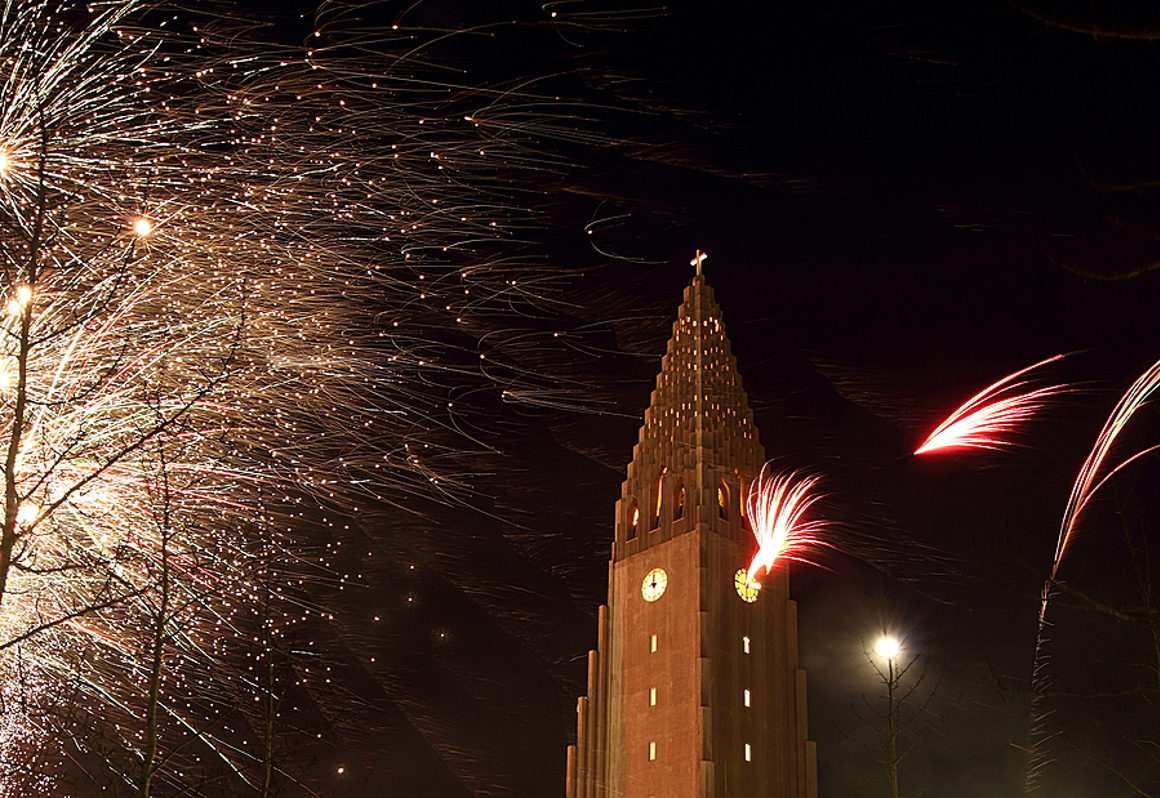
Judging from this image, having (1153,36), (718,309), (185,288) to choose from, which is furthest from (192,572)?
(718,309)

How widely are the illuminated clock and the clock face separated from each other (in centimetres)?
392

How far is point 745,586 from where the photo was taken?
66.2 metres

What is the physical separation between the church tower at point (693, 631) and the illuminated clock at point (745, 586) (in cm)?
8

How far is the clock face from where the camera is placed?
66938 millimetres

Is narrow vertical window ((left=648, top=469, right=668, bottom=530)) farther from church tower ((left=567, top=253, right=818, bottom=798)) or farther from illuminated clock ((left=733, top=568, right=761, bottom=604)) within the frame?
illuminated clock ((left=733, top=568, right=761, bottom=604))

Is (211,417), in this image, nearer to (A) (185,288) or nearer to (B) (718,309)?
(A) (185,288)

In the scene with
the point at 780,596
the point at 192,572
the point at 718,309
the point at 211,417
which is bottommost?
the point at 192,572

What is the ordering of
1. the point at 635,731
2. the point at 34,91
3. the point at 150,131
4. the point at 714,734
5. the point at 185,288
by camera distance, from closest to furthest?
the point at 34,91
the point at 150,131
the point at 185,288
the point at 714,734
the point at 635,731

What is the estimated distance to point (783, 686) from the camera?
2606 inches

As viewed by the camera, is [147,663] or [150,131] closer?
[150,131]

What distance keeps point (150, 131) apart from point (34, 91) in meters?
3.47

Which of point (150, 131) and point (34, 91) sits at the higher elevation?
point (150, 131)

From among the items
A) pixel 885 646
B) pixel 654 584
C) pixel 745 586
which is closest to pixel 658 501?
pixel 654 584

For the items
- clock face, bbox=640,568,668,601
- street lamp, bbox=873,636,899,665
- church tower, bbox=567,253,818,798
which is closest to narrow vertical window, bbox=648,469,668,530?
church tower, bbox=567,253,818,798
